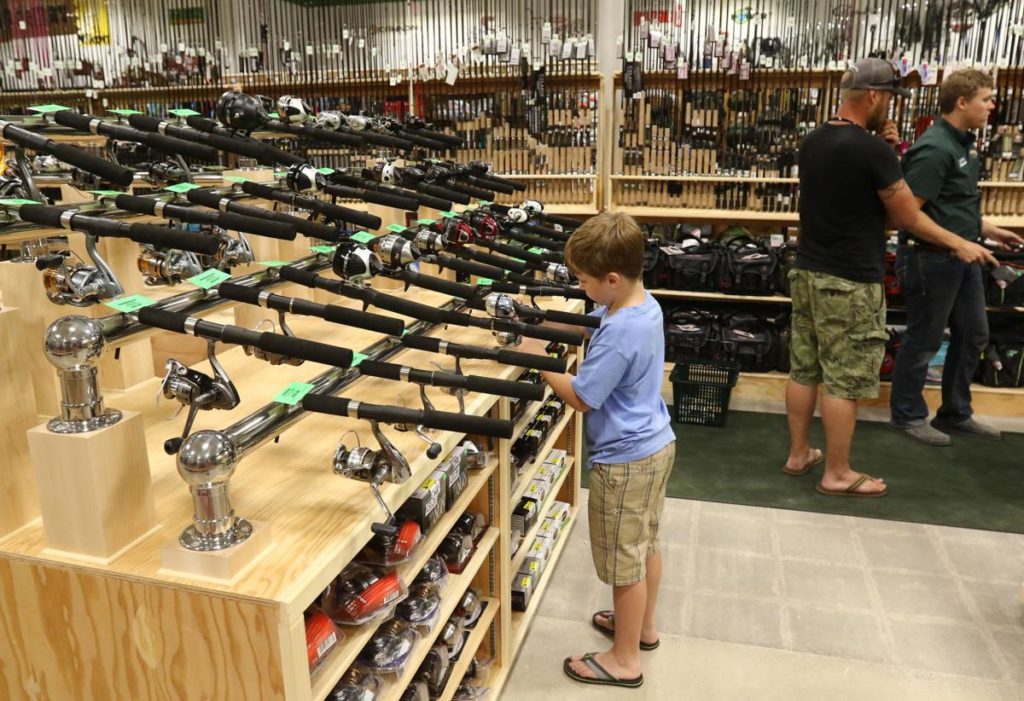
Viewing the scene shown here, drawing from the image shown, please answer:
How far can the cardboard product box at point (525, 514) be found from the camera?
2.82m

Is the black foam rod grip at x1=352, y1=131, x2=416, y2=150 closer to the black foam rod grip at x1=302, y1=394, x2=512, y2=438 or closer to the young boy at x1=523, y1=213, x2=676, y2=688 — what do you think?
the young boy at x1=523, y1=213, x2=676, y2=688

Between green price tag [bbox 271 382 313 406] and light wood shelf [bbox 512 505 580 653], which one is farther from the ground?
green price tag [bbox 271 382 313 406]

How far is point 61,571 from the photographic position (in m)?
1.32

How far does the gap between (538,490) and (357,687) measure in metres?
1.42

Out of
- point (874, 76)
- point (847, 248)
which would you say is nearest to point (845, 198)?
point (847, 248)

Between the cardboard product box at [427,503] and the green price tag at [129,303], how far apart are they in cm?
69

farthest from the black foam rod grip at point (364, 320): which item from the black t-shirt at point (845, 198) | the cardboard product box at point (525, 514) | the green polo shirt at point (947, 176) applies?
the green polo shirt at point (947, 176)

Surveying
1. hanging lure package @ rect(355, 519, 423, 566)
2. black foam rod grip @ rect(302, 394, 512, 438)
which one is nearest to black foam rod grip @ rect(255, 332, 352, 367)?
black foam rod grip @ rect(302, 394, 512, 438)

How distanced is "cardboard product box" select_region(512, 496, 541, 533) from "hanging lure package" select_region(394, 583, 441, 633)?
2.67ft

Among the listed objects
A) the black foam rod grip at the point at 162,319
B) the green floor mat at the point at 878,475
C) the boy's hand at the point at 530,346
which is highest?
the black foam rod grip at the point at 162,319

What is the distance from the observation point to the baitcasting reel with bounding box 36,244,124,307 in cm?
154

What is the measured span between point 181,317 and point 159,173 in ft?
3.95

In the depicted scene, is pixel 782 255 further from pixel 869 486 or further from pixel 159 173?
pixel 159 173

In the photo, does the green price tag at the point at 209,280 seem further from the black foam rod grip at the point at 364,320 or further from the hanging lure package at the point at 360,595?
the hanging lure package at the point at 360,595
